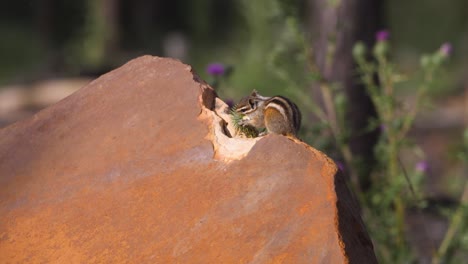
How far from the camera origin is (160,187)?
244cm

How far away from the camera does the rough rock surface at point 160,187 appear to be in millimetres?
2260

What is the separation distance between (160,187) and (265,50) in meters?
10.2

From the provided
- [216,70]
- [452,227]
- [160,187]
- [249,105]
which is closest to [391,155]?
[452,227]

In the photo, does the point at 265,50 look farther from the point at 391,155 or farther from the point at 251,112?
the point at 251,112

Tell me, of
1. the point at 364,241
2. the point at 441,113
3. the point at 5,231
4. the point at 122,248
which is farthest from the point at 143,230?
the point at 441,113

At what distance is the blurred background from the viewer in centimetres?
527

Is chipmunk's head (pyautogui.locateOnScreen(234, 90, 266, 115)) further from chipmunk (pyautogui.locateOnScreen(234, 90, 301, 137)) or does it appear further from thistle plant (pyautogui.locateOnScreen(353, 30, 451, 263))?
thistle plant (pyautogui.locateOnScreen(353, 30, 451, 263))

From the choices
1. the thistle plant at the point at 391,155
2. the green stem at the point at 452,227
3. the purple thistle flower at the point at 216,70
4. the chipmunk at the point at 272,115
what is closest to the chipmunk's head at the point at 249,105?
the chipmunk at the point at 272,115

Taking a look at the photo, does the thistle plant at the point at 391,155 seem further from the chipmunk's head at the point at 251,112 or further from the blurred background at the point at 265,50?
the chipmunk's head at the point at 251,112

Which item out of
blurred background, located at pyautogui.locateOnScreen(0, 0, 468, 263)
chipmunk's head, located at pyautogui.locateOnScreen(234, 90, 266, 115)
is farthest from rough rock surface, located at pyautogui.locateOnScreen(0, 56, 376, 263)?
blurred background, located at pyautogui.locateOnScreen(0, 0, 468, 263)

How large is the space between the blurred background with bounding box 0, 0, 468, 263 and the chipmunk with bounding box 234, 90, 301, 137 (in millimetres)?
1367

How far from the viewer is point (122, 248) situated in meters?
2.37

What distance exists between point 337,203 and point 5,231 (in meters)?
1.10

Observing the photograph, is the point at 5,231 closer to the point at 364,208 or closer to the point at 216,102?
the point at 216,102
